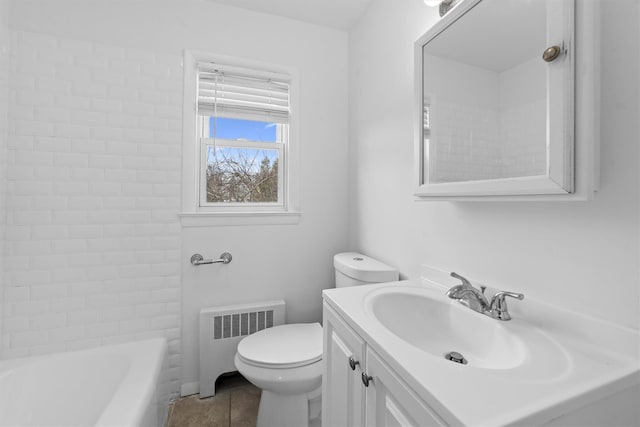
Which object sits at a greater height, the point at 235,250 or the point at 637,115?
the point at 637,115

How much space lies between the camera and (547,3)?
2.35ft

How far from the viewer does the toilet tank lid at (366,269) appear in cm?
146

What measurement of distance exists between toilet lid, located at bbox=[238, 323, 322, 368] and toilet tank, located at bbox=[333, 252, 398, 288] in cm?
34

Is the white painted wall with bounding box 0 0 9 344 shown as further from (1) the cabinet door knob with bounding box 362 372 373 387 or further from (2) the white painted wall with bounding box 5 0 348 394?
(1) the cabinet door knob with bounding box 362 372 373 387

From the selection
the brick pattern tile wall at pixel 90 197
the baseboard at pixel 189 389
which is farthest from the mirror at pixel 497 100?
the baseboard at pixel 189 389

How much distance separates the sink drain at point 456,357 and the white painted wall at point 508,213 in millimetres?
280

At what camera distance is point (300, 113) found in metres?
1.93

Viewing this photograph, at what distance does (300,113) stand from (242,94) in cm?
40

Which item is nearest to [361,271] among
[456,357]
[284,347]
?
[284,347]

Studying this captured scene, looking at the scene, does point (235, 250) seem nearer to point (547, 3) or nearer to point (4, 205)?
point (4, 205)

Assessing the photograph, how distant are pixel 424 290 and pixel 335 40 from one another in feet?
5.91

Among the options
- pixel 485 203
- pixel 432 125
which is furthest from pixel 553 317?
pixel 432 125

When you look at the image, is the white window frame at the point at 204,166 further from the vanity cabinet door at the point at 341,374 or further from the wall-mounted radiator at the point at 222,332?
the vanity cabinet door at the point at 341,374

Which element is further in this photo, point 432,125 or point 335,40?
point 335,40
